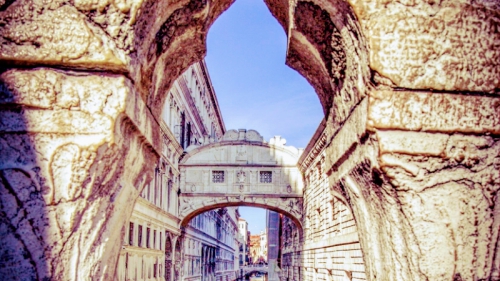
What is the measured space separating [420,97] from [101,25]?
1575mm

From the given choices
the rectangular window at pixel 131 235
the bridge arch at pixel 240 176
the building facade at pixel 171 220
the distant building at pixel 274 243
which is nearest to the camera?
the rectangular window at pixel 131 235

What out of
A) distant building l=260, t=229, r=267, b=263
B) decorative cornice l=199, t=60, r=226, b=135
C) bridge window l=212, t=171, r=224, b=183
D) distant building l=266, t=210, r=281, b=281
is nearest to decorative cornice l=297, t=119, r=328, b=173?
bridge window l=212, t=171, r=224, b=183

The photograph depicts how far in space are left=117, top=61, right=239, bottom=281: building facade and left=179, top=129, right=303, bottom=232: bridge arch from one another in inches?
21.0

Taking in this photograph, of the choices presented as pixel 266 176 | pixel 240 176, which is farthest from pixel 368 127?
pixel 266 176

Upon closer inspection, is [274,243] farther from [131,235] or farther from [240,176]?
[131,235]

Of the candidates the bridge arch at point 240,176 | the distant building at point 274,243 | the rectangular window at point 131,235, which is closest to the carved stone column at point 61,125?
the rectangular window at point 131,235

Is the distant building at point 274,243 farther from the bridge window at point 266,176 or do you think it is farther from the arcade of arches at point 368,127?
the arcade of arches at point 368,127

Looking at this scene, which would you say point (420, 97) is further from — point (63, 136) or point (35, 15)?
point (35, 15)

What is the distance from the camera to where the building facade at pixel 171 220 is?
12.0m

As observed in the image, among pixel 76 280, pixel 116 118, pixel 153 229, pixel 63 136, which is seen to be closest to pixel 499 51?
pixel 116 118

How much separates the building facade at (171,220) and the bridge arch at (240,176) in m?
0.53

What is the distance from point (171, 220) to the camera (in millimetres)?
16766

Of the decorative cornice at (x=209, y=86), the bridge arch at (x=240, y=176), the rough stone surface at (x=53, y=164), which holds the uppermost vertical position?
the decorative cornice at (x=209, y=86)

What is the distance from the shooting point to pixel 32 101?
229cm
